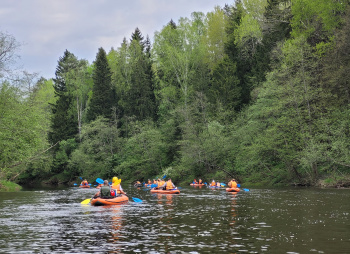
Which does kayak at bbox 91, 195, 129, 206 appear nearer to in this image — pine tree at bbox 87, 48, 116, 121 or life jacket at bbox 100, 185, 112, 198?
life jacket at bbox 100, 185, 112, 198

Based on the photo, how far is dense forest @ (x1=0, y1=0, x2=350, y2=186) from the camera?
112 ft

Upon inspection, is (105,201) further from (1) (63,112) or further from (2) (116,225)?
(1) (63,112)

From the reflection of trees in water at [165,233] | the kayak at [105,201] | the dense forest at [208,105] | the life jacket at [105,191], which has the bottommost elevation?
the reflection of trees in water at [165,233]

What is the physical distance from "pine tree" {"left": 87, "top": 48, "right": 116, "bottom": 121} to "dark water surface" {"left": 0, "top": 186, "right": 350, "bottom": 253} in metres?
47.8

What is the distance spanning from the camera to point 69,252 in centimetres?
1018

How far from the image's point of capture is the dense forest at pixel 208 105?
112ft

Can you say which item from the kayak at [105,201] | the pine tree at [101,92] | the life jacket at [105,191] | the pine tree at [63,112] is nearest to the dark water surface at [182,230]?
the kayak at [105,201]

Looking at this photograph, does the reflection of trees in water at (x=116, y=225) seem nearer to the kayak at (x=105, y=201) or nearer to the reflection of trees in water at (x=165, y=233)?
the kayak at (x=105, y=201)

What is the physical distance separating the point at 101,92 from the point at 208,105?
23494 millimetres

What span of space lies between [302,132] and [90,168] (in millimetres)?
35255

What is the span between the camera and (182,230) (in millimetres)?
13453

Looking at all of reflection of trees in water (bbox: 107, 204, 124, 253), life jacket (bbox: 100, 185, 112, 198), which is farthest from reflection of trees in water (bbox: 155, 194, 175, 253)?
life jacket (bbox: 100, 185, 112, 198)

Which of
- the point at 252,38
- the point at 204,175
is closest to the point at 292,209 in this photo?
the point at 204,175

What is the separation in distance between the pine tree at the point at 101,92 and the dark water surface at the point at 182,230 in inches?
1883
